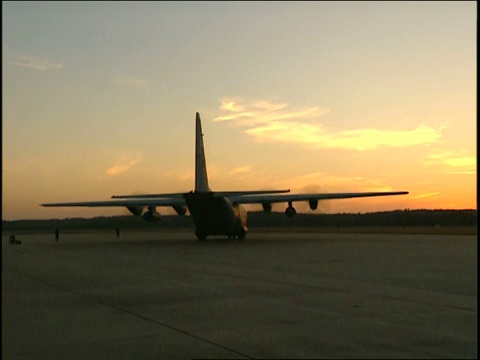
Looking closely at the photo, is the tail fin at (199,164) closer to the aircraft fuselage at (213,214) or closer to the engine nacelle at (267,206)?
the aircraft fuselage at (213,214)

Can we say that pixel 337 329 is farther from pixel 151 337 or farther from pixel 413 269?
pixel 413 269

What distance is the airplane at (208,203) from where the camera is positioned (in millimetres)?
33375

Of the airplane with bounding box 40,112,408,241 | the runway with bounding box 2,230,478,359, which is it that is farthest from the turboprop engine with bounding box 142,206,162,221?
the runway with bounding box 2,230,478,359

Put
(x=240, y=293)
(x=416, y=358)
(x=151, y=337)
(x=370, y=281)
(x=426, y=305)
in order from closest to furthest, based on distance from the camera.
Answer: (x=416, y=358)
(x=151, y=337)
(x=426, y=305)
(x=240, y=293)
(x=370, y=281)

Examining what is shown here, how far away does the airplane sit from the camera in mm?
33375

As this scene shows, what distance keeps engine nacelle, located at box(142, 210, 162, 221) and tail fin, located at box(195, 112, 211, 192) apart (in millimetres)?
4248

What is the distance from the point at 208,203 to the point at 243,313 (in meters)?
24.0

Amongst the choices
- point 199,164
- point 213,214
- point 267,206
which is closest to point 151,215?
point 199,164

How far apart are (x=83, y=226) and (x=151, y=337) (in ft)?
277

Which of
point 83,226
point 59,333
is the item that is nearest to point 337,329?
point 59,333

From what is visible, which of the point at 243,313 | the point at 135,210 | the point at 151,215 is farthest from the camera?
the point at 135,210

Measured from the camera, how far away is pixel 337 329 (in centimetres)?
796

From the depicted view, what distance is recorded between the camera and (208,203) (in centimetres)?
3338

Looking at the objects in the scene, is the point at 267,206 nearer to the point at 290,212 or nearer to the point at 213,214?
the point at 290,212
